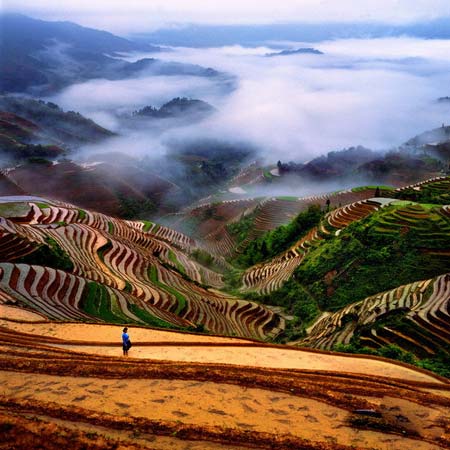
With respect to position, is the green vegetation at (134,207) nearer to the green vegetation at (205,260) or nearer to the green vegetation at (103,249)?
the green vegetation at (205,260)

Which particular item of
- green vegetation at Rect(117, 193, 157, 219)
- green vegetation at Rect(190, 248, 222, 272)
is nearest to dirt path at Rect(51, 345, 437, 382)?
green vegetation at Rect(190, 248, 222, 272)

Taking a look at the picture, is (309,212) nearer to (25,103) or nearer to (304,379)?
(304,379)

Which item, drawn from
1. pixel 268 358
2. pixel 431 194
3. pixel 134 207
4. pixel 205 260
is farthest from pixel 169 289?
pixel 134 207

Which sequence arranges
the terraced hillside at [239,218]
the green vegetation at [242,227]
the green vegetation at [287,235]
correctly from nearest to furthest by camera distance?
1. the green vegetation at [287,235]
2. the terraced hillside at [239,218]
3. the green vegetation at [242,227]

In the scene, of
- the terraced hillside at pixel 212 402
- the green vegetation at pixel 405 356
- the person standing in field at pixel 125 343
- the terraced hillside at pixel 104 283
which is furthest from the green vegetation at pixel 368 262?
the terraced hillside at pixel 212 402

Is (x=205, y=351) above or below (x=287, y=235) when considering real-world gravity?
above

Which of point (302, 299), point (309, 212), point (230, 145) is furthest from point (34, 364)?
point (230, 145)

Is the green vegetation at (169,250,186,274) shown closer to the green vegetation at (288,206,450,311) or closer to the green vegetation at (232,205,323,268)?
the green vegetation at (232,205,323,268)

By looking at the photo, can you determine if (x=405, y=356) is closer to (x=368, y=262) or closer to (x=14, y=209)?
(x=368, y=262)
